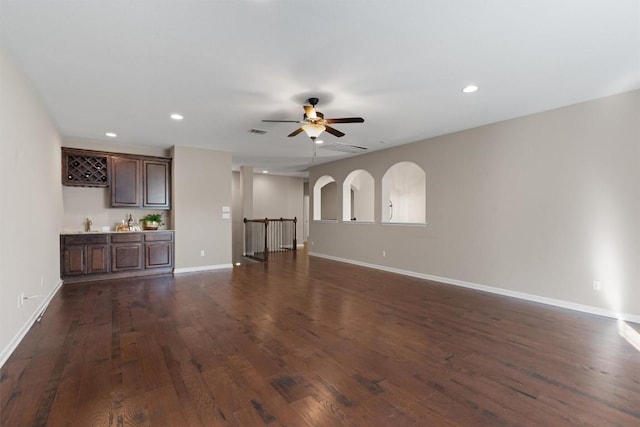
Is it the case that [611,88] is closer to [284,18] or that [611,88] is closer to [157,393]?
[284,18]

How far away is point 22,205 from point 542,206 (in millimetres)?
6270

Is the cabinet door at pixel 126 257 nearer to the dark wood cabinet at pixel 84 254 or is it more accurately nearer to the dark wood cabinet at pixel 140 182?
the dark wood cabinet at pixel 84 254

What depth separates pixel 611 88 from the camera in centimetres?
335

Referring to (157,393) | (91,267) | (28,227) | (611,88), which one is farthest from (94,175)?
(611,88)

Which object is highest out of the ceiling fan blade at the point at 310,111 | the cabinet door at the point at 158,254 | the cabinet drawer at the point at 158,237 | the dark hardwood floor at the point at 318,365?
the ceiling fan blade at the point at 310,111

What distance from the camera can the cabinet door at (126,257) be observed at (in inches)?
217

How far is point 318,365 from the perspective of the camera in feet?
7.82

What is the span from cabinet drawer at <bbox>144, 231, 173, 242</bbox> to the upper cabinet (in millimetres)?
601

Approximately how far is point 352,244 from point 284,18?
5862 mm

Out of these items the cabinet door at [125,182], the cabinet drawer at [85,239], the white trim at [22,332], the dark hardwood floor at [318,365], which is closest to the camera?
the dark hardwood floor at [318,365]

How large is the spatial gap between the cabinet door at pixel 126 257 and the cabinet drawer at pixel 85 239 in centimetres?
22

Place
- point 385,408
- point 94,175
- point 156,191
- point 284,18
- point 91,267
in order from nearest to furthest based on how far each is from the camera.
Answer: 1. point 385,408
2. point 284,18
3. point 91,267
4. point 94,175
5. point 156,191

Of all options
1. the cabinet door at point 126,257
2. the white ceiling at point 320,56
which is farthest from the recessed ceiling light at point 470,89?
the cabinet door at point 126,257

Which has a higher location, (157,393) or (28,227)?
(28,227)
